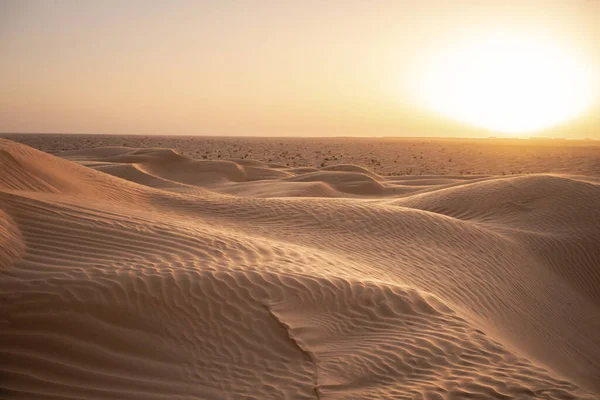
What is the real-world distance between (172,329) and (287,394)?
55.7 inches

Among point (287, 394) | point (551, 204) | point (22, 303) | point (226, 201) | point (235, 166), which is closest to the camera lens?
point (287, 394)

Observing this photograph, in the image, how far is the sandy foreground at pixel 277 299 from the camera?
13.9ft

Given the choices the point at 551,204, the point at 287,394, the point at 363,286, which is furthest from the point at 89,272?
the point at 551,204

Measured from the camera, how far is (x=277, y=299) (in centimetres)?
551

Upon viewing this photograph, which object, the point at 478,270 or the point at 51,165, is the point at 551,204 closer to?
the point at 478,270

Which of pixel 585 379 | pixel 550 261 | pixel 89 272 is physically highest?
pixel 89 272

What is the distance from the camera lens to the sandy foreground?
4.23 metres

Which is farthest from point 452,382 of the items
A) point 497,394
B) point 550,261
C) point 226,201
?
point 226,201

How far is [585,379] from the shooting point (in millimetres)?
6191

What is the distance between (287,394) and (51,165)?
339 inches

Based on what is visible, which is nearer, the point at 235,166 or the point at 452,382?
the point at 452,382

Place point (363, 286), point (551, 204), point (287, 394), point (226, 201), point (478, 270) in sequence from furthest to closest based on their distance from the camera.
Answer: point (551, 204), point (226, 201), point (478, 270), point (363, 286), point (287, 394)

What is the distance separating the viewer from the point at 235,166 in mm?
25438

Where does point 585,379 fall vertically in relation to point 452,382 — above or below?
below
